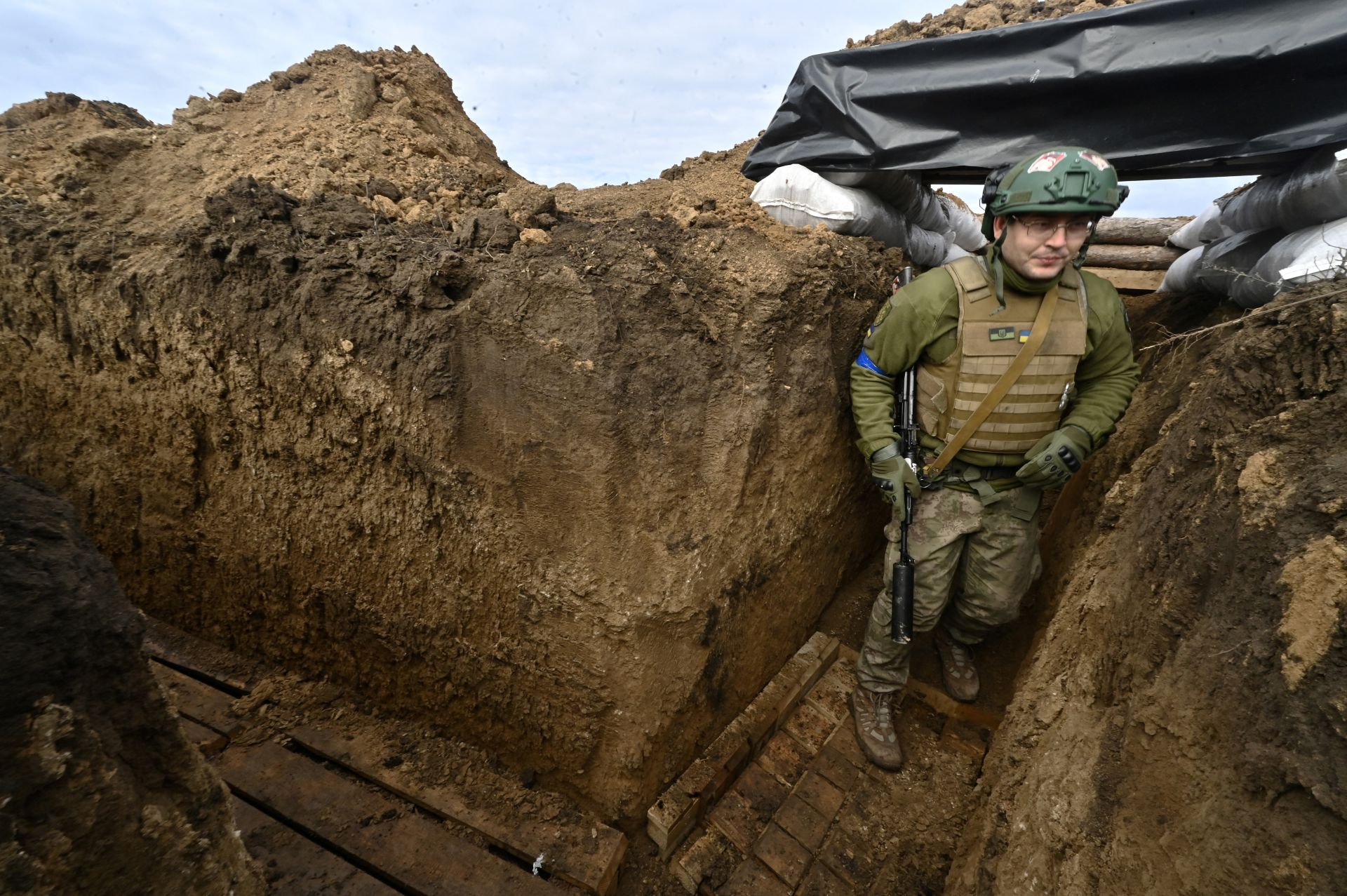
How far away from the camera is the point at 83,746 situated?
1043mm

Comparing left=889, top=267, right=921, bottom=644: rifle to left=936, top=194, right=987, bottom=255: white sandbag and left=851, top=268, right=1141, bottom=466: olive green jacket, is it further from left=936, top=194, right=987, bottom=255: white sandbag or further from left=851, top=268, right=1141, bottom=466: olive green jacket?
left=936, top=194, right=987, bottom=255: white sandbag

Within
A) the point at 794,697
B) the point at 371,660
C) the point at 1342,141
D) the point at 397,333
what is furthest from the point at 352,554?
the point at 1342,141

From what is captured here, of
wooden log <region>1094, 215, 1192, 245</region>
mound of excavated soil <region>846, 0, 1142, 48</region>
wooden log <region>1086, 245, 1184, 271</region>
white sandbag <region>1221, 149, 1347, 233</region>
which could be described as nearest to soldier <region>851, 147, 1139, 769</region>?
white sandbag <region>1221, 149, 1347, 233</region>

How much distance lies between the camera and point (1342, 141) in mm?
2004

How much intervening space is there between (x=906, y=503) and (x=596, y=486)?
1310 millimetres

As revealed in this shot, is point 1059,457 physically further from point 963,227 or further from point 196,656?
point 196,656

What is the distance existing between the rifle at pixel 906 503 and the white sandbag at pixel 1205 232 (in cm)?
175

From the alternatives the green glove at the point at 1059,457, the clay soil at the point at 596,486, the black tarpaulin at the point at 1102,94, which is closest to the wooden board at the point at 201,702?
the clay soil at the point at 596,486

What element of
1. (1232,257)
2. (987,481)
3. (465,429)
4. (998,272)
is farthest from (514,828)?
(1232,257)

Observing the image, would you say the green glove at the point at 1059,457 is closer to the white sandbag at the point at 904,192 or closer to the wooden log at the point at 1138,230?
the white sandbag at the point at 904,192

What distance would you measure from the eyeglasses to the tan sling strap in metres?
0.21

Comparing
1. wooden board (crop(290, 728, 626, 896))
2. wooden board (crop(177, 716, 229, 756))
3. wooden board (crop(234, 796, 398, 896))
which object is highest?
wooden board (crop(177, 716, 229, 756))

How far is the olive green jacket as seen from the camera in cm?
237

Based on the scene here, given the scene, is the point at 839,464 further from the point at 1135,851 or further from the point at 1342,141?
the point at 1342,141
